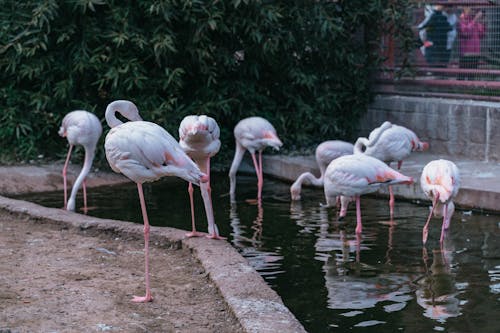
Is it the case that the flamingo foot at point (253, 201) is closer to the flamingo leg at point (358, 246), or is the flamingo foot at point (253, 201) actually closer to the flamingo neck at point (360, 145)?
the flamingo neck at point (360, 145)

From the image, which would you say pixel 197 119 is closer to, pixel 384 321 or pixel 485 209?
pixel 384 321

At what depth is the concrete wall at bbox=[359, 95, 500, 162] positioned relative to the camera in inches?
381

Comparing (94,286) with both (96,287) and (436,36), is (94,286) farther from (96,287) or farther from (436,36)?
(436,36)

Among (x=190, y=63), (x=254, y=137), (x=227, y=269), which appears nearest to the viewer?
(x=227, y=269)

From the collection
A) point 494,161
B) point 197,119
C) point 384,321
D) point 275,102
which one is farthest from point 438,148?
Answer: point 384,321

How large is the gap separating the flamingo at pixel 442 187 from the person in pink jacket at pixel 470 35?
11.7 feet

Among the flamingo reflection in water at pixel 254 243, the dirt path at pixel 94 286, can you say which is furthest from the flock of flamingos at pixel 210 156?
the flamingo reflection in water at pixel 254 243

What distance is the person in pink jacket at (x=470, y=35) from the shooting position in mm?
10086

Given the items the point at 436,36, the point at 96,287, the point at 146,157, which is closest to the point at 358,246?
the point at 146,157

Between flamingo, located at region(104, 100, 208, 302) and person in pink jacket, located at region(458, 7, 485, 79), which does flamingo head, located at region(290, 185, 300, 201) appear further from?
flamingo, located at region(104, 100, 208, 302)

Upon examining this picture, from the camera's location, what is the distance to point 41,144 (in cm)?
1073

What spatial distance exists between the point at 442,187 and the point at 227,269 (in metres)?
2.48

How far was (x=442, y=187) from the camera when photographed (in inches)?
267

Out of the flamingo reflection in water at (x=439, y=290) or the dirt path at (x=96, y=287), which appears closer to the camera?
the dirt path at (x=96, y=287)
